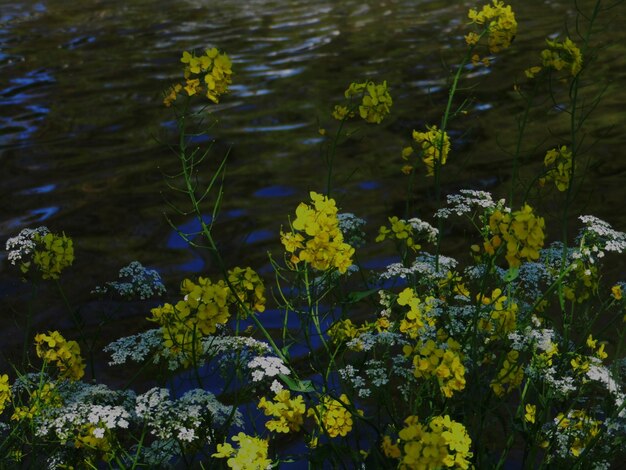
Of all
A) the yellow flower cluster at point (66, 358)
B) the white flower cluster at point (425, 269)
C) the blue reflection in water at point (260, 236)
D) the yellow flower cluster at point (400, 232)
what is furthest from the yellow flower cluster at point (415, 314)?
the blue reflection in water at point (260, 236)

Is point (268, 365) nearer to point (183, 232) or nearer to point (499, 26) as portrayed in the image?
point (499, 26)

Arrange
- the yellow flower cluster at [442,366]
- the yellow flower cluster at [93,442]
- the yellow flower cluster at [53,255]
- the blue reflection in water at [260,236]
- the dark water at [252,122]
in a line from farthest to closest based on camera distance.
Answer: the dark water at [252,122]
the blue reflection in water at [260,236]
the yellow flower cluster at [53,255]
the yellow flower cluster at [93,442]
the yellow flower cluster at [442,366]

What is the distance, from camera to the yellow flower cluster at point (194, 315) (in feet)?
6.89

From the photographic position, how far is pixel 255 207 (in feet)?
18.7

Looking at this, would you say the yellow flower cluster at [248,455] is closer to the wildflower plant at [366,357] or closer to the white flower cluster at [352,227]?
the wildflower plant at [366,357]

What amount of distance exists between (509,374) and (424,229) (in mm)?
565

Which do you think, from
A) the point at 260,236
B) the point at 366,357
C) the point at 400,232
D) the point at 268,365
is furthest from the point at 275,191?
the point at 268,365

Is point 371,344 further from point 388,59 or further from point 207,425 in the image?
point 388,59

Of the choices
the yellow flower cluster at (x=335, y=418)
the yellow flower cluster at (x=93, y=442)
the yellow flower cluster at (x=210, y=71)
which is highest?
the yellow flower cluster at (x=210, y=71)

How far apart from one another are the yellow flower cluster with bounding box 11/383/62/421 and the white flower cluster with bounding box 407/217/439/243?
1.03 metres

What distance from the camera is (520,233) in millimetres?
1896

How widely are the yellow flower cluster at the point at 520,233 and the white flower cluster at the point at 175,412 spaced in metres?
0.74

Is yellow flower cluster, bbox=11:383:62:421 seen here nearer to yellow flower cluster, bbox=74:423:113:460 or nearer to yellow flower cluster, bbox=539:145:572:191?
yellow flower cluster, bbox=74:423:113:460

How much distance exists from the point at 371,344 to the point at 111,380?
1900mm
